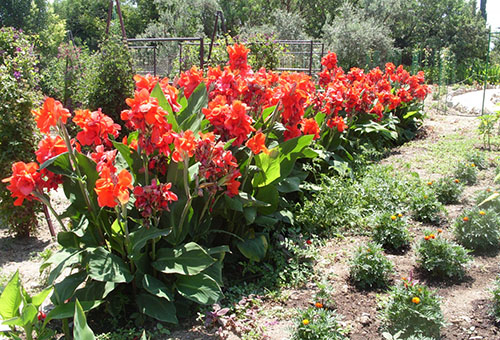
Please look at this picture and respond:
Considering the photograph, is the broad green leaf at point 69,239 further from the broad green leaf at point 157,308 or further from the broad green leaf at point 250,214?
the broad green leaf at point 250,214

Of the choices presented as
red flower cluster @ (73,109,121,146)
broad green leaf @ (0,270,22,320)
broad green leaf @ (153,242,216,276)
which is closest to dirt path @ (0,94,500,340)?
broad green leaf @ (153,242,216,276)

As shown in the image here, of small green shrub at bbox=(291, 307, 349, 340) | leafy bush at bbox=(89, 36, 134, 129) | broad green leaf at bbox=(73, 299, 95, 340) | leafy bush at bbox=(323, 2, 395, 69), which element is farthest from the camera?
leafy bush at bbox=(323, 2, 395, 69)

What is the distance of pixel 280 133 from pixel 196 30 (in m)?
23.0

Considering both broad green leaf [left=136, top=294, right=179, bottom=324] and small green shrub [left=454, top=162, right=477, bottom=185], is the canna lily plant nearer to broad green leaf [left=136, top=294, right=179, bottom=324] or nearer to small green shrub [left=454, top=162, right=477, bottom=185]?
broad green leaf [left=136, top=294, right=179, bottom=324]

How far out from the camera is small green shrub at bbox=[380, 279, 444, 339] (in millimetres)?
2023

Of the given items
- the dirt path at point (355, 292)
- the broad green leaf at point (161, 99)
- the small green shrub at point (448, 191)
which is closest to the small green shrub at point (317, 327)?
the dirt path at point (355, 292)

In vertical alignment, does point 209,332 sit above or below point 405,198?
below

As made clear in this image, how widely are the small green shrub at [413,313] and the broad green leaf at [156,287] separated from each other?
1.07 m

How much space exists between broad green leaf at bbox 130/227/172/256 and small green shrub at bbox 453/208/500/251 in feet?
6.70

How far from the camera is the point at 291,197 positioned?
139 inches

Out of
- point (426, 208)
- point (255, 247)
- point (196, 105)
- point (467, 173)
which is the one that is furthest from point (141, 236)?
point (467, 173)

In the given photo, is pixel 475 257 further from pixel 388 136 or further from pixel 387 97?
pixel 387 97

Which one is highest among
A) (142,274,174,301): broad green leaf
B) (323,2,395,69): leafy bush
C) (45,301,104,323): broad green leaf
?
(323,2,395,69): leafy bush

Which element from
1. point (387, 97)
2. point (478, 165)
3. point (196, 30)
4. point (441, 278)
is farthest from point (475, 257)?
point (196, 30)
